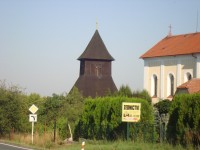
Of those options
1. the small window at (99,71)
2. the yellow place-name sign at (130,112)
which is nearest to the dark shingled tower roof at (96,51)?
the small window at (99,71)

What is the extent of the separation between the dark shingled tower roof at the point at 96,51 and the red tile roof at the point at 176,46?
23.6 metres

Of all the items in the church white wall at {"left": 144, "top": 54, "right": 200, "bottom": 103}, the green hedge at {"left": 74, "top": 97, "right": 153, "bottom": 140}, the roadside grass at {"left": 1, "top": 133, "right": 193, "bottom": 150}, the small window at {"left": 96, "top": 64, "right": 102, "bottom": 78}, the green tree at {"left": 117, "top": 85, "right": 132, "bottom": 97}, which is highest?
the small window at {"left": 96, "top": 64, "right": 102, "bottom": 78}

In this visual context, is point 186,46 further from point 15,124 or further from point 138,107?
point 138,107

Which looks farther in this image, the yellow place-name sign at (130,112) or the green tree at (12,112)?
the green tree at (12,112)

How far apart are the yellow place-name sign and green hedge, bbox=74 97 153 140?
1.85 feet

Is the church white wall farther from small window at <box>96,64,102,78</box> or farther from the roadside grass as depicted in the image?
the roadside grass

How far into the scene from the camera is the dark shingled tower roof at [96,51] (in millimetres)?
100562

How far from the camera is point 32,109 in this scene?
38.6 metres

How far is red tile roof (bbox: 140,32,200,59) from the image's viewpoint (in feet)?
223

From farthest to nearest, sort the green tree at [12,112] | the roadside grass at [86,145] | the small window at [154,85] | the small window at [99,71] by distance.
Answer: the small window at [99,71] → the small window at [154,85] → the green tree at [12,112] → the roadside grass at [86,145]

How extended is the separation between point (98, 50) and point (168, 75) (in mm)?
34015

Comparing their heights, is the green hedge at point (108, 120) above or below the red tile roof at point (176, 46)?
below

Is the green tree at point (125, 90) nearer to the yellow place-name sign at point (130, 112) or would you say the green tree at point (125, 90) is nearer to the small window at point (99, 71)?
the yellow place-name sign at point (130, 112)

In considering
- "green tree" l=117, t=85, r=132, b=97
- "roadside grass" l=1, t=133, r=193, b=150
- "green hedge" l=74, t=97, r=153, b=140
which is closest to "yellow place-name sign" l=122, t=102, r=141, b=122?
"green hedge" l=74, t=97, r=153, b=140
